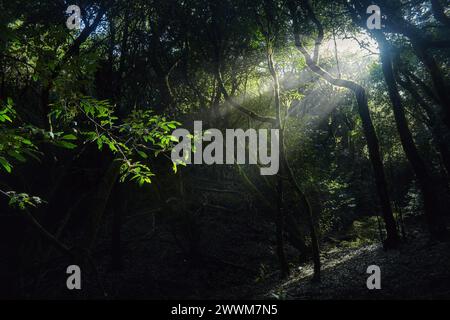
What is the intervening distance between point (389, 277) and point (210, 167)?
1058 centimetres

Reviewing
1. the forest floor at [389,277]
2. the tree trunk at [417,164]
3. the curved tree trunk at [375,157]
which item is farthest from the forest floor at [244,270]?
the tree trunk at [417,164]

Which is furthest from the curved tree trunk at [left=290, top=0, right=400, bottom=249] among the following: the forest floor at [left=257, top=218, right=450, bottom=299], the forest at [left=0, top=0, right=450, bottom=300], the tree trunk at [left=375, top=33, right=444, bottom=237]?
the tree trunk at [left=375, top=33, right=444, bottom=237]

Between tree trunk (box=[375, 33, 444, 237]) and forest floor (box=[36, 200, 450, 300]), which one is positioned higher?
tree trunk (box=[375, 33, 444, 237])

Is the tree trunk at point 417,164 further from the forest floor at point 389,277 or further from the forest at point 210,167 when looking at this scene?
the forest floor at point 389,277

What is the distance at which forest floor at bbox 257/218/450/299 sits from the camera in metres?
8.41

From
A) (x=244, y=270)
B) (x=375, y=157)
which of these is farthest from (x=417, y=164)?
(x=244, y=270)

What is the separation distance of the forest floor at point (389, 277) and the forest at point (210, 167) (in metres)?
0.06

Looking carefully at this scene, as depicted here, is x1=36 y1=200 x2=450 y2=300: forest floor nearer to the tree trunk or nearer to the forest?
the forest

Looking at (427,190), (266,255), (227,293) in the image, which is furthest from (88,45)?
(427,190)

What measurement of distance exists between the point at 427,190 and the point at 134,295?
10193 millimetres

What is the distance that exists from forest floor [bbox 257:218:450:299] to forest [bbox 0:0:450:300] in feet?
0.21

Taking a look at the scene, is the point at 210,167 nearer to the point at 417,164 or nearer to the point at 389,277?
the point at 417,164

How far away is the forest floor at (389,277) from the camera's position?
8406 millimetres

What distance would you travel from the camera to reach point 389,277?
31.8ft
